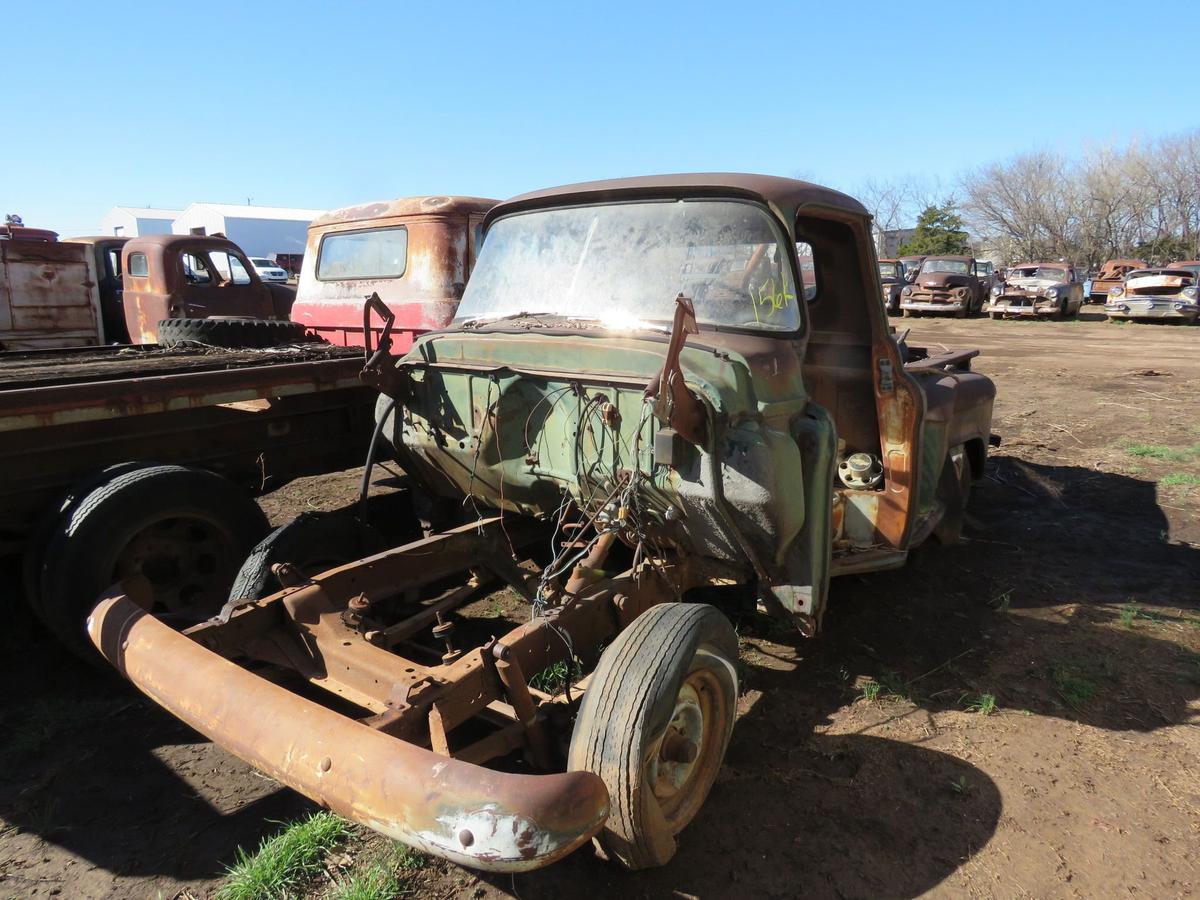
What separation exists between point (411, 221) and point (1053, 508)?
5689mm

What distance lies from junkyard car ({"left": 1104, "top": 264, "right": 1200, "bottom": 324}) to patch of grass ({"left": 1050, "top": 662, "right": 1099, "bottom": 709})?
23.0 meters

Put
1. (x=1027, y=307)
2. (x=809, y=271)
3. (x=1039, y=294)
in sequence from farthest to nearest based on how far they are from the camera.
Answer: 1. (x=1027, y=307)
2. (x=1039, y=294)
3. (x=809, y=271)

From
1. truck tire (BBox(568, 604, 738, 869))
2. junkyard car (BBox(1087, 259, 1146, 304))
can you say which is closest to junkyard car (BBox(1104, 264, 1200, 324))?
junkyard car (BBox(1087, 259, 1146, 304))

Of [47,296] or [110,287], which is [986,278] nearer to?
[110,287]

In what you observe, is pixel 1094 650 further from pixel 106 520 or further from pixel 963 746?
pixel 106 520

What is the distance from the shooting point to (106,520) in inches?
140

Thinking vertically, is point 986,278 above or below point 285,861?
above

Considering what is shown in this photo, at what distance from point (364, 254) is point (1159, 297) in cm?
2355

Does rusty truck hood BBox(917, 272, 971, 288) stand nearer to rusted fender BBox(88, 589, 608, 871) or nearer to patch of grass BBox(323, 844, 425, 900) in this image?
patch of grass BBox(323, 844, 425, 900)

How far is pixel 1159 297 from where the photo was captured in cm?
2216

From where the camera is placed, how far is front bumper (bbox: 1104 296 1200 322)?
21.7 metres

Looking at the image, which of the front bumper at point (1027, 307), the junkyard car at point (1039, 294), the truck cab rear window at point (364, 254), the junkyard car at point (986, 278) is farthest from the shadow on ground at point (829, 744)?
the junkyard car at point (986, 278)

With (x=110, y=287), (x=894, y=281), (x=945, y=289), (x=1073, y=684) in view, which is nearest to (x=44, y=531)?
(x=1073, y=684)

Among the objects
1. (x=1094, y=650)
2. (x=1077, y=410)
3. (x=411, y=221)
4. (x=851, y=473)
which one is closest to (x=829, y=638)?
(x=851, y=473)
